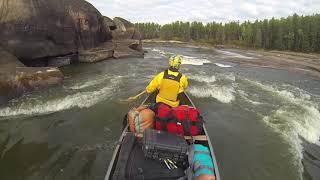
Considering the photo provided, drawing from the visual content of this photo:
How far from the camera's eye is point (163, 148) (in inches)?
212

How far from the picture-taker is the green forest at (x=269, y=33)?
68.3m

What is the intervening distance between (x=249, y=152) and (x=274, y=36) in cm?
7571

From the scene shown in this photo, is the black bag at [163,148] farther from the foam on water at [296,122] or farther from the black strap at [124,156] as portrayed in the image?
the foam on water at [296,122]

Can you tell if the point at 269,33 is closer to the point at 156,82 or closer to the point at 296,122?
the point at 296,122

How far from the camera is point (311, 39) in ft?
222

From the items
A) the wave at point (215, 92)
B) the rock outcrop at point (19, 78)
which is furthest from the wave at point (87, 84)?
the wave at point (215, 92)

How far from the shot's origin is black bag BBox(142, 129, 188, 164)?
212 inches

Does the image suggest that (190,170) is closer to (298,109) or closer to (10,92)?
(298,109)

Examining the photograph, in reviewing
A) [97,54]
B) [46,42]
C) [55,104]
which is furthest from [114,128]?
[97,54]

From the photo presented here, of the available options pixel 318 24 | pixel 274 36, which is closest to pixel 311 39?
pixel 318 24

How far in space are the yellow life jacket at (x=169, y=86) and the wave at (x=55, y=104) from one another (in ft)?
17.2

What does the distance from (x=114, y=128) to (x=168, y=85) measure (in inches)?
123

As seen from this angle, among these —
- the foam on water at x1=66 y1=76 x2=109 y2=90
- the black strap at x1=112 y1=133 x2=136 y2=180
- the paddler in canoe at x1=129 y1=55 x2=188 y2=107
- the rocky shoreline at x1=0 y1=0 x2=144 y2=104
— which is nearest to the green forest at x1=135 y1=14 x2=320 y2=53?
the rocky shoreline at x1=0 y1=0 x2=144 y2=104

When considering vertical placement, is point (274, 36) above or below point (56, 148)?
above
